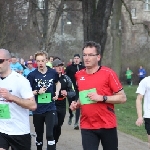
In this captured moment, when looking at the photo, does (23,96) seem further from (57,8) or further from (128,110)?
(57,8)

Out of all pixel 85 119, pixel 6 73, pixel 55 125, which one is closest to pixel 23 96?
pixel 6 73

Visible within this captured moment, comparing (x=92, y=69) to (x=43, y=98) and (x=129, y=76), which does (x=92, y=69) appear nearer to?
(x=43, y=98)

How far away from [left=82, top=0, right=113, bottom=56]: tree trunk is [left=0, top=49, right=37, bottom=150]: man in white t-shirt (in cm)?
1311

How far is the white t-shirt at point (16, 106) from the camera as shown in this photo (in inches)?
278

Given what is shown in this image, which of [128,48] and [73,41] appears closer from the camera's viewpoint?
[128,48]

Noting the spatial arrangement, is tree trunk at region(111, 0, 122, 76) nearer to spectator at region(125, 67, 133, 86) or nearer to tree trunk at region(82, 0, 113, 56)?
tree trunk at region(82, 0, 113, 56)

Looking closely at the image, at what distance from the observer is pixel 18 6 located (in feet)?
120

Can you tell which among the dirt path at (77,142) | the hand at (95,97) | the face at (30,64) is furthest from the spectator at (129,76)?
the hand at (95,97)

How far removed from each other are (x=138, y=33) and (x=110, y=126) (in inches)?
2230

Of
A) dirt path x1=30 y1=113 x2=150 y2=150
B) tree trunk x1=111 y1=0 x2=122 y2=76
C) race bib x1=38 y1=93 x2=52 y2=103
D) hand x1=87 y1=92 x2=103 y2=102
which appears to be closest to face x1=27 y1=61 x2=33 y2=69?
dirt path x1=30 y1=113 x2=150 y2=150

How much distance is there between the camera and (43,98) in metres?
10.1

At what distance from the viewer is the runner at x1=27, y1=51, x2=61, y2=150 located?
9.95m

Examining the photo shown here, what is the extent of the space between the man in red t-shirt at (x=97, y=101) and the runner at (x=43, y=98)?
2537mm

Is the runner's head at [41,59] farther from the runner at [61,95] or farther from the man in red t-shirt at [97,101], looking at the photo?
the man in red t-shirt at [97,101]
